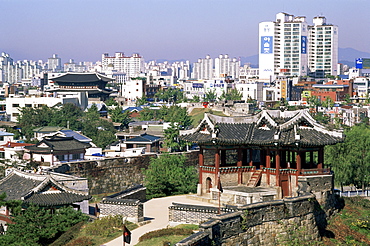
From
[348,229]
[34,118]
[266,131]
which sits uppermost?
[266,131]

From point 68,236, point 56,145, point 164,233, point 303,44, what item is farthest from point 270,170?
point 303,44

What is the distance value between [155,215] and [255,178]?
200 inches

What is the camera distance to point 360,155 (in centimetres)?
3812

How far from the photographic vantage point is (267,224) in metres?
23.5

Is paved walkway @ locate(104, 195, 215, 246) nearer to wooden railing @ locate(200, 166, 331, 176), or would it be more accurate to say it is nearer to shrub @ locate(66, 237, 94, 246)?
shrub @ locate(66, 237, 94, 246)

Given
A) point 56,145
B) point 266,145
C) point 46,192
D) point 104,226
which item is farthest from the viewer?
point 56,145

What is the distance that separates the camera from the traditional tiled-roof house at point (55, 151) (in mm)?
43438

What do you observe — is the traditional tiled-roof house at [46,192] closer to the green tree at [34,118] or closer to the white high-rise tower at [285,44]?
the green tree at [34,118]

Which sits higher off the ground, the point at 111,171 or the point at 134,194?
the point at 134,194

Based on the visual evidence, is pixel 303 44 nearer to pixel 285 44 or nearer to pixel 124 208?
pixel 285 44

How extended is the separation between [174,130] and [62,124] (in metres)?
24.8

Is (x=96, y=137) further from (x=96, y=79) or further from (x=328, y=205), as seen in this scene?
(x=96, y=79)

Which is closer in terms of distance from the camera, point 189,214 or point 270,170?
point 189,214

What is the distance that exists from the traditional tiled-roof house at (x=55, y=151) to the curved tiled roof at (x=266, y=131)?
16.1 m
